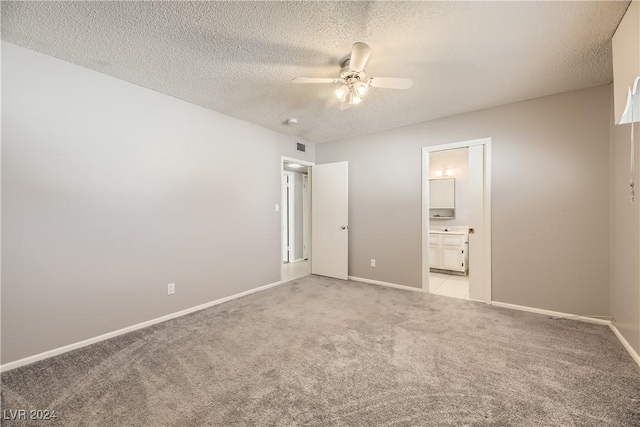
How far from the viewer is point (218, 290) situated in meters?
3.29

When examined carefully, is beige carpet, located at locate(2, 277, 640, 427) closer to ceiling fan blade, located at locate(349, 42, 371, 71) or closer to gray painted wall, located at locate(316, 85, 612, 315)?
gray painted wall, located at locate(316, 85, 612, 315)

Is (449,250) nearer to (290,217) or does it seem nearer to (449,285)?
(449,285)

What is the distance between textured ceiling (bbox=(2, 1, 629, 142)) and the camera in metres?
1.64

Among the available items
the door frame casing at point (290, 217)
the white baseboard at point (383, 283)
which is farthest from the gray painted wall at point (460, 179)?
the door frame casing at point (290, 217)

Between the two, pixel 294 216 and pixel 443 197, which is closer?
pixel 443 197

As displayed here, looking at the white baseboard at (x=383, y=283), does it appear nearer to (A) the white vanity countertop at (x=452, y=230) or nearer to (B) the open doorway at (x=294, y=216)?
(A) the white vanity countertop at (x=452, y=230)

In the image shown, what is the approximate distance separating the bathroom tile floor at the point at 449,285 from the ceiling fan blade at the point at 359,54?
10.4 feet

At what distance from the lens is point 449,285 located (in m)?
4.07

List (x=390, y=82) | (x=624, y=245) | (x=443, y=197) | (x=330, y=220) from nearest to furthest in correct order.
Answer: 1. (x=390, y=82)
2. (x=624, y=245)
3. (x=330, y=220)
4. (x=443, y=197)

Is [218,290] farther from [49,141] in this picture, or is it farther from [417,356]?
[417,356]

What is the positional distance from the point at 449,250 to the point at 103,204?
507cm

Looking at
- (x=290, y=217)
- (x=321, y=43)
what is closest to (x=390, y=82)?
(x=321, y=43)

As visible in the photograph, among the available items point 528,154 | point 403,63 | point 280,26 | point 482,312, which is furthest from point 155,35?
point 482,312

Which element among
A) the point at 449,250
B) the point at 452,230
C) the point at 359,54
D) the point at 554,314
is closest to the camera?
the point at 359,54
